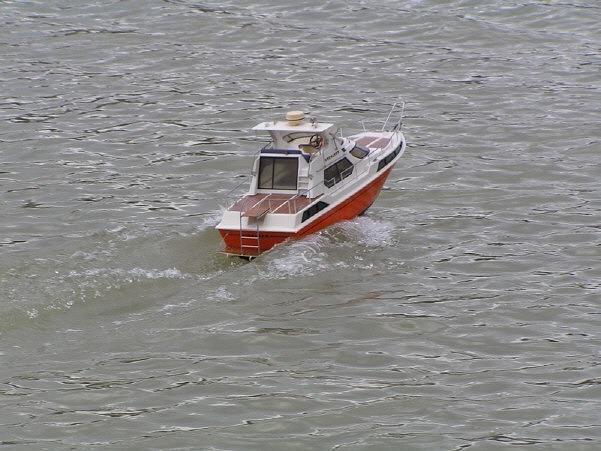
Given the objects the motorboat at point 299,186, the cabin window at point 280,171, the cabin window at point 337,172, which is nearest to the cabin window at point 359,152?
the motorboat at point 299,186

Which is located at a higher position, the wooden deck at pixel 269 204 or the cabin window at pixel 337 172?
the cabin window at pixel 337 172

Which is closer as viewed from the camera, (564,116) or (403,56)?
(564,116)

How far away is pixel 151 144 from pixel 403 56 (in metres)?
8.47

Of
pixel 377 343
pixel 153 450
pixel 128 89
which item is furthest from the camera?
pixel 128 89

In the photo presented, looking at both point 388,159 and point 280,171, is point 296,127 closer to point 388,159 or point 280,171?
point 280,171

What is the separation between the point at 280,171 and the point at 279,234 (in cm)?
146

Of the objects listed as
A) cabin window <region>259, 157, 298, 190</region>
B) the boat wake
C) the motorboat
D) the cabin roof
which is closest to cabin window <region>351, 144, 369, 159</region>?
the motorboat

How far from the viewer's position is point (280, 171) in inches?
824

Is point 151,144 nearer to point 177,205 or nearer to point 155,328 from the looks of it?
point 177,205

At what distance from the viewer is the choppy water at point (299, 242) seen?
14.6 meters

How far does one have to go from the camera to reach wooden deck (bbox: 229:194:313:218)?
2008 centimetres

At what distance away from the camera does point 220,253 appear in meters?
20.3

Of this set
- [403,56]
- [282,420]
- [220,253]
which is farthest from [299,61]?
[282,420]

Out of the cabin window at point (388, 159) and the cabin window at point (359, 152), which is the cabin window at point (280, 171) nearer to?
the cabin window at point (359, 152)
